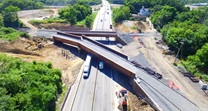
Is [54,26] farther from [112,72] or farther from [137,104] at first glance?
[137,104]

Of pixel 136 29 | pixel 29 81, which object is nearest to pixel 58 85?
pixel 29 81

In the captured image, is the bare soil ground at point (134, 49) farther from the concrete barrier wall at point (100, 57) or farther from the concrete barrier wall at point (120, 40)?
the concrete barrier wall at point (100, 57)

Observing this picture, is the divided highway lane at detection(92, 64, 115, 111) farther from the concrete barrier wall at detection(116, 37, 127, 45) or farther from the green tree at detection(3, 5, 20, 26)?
the green tree at detection(3, 5, 20, 26)

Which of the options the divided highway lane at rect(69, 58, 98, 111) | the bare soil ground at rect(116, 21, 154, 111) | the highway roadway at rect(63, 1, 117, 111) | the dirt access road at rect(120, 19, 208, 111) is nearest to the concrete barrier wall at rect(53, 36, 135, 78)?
the highway roadway at rect(63, 1, 117, 111)

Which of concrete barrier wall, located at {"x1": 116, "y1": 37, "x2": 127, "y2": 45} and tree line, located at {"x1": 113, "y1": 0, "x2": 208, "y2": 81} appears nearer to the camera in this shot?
tree line, located at {"x1": 113, "y1": 0, "x2": 208, "y2": 81}

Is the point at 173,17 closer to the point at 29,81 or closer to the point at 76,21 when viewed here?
the point at 76,21

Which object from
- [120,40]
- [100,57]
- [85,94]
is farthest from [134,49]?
[85,94]

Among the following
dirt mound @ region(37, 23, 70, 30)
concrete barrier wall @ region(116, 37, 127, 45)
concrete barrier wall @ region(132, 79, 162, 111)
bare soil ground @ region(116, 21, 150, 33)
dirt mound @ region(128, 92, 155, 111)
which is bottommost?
dirt mound @ region(128, 92, 155, 111)
